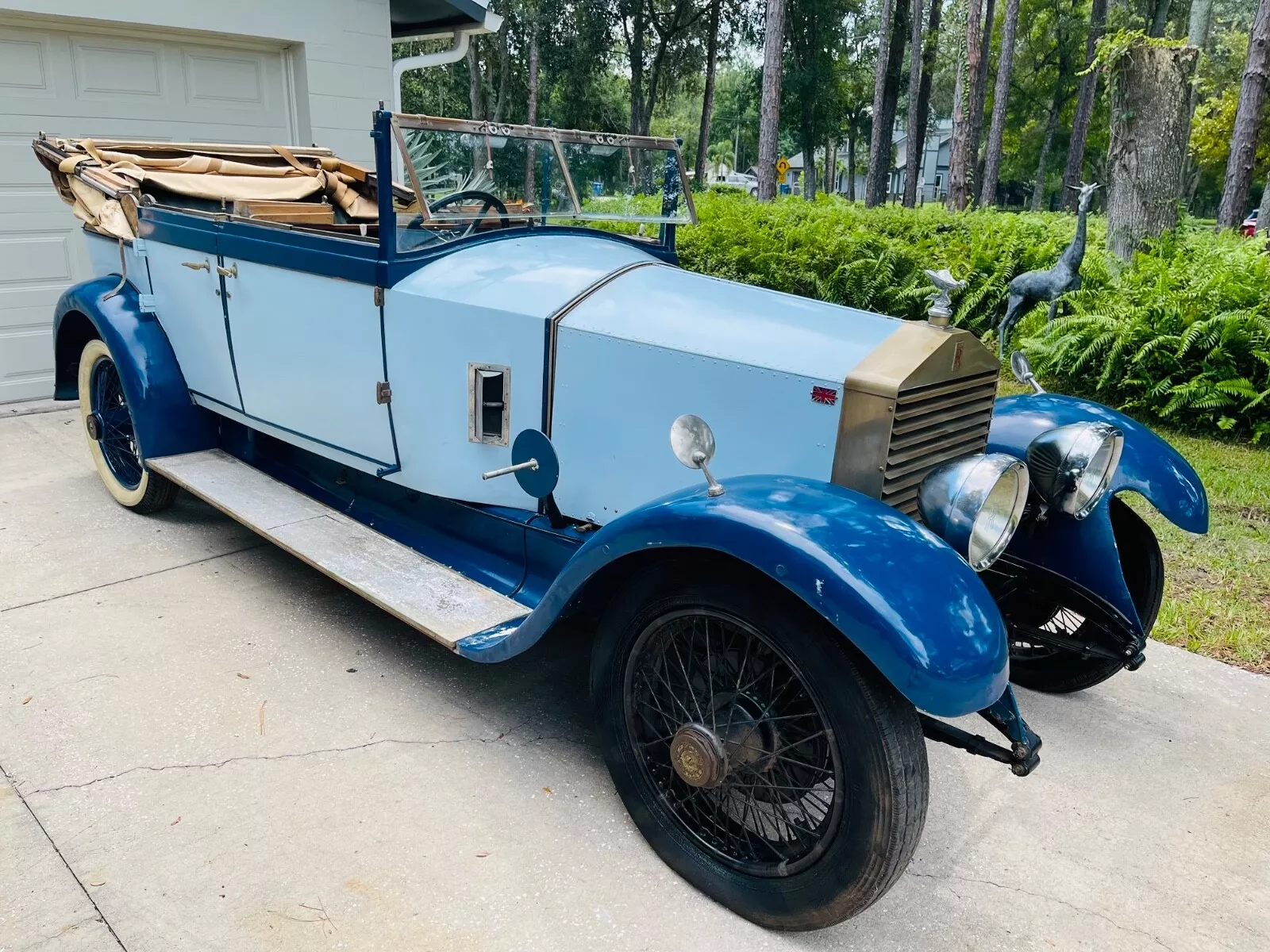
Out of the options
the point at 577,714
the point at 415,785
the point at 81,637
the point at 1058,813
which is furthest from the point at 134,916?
the point at 1058,813

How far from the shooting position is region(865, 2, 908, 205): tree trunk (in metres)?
24.4

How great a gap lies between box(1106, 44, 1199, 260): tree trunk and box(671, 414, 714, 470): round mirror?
24.0 ft

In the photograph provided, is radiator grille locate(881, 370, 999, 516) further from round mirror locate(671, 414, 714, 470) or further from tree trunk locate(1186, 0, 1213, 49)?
tree trunk locate(1186, 0, 1213, 49)

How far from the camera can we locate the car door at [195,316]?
165 inches

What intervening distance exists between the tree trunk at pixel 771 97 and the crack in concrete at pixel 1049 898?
14.7 meters

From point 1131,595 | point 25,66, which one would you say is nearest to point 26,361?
point 25,66

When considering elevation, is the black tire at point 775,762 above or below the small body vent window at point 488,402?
below

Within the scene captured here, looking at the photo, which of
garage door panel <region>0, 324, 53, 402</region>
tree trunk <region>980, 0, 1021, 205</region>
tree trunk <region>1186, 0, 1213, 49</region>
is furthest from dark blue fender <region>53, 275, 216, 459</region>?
tree trunk <region>980, 0, 1021, 205</region>

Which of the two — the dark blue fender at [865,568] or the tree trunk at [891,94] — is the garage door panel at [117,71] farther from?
the tree trunk at [891,94]

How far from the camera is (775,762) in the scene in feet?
7.40

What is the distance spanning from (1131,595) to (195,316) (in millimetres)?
4143

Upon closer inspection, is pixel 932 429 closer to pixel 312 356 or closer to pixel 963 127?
pixel 312 356

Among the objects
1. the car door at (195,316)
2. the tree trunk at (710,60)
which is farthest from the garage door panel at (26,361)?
the tree trunk at (710,60)

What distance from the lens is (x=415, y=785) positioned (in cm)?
275
